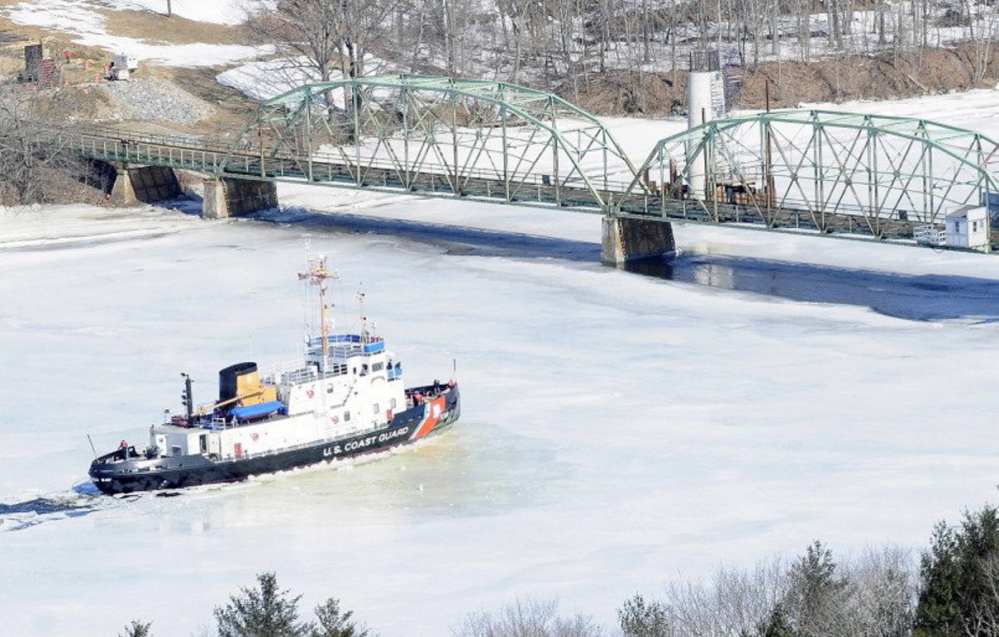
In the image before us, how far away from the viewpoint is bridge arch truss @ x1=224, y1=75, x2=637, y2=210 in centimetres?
8371

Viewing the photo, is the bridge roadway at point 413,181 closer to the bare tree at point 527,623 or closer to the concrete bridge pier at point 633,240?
the concrete bridge pier at point 633,240

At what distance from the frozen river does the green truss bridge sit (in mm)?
2099

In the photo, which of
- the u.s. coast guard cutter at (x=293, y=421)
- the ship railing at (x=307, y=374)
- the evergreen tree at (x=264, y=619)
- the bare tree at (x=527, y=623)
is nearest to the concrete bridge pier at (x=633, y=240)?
the u.s. coast guard cutter at (x=293, y=421)

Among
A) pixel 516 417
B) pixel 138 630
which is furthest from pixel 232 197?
pixel 138 630

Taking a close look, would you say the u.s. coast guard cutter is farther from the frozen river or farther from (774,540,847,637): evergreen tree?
(774,540,847,637): evergreen tree

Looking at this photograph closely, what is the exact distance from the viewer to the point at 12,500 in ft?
164

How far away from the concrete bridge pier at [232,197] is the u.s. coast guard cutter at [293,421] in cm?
3691

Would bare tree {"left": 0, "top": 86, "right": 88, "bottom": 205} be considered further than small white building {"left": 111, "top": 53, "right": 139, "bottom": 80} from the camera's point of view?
No

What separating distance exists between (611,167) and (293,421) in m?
47.9

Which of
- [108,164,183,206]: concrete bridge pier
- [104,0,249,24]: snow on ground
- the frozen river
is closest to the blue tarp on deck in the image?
the frozen river

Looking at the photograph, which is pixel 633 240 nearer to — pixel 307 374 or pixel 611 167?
pixel 611 167

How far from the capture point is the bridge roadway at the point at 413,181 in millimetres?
74812

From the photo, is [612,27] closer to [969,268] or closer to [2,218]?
[2,218]

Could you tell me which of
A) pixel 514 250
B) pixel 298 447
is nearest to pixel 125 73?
pixel 514 250
